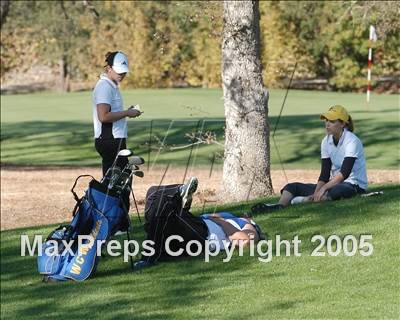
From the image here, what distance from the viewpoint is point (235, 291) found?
301 inches

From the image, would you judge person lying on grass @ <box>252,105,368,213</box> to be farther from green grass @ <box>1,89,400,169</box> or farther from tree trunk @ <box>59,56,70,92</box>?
tree trunk @ <box>59,56,70,92</box>

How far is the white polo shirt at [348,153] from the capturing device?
979 cm

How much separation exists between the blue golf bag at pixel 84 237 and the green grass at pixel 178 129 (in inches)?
213

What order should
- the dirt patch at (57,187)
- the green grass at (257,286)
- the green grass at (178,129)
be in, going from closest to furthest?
the green grass at (257,286)
the dirt patch at (57,187)
the green grass at (178,129)

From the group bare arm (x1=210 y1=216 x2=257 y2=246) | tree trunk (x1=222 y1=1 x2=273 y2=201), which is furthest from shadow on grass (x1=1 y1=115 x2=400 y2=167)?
bare arm (x1=210 y1=216 x2=257 y2=246)

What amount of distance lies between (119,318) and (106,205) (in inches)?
54.6

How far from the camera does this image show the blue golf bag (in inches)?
332

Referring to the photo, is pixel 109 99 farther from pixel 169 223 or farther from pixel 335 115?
pixel 335 115

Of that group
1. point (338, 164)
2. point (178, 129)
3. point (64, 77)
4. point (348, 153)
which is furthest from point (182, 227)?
point (64, 77)

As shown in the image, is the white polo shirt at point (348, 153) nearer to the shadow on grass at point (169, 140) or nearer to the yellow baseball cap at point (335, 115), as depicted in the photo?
the yellow baseball cap at point (335, 115)

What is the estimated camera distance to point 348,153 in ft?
32.0

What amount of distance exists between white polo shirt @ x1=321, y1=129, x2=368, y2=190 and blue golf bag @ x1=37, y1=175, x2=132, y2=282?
226cm

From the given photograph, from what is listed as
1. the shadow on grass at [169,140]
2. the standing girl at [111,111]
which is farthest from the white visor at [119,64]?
the shadow on grass at [169,140]

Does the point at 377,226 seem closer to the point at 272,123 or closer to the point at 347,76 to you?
the point at 272,123
